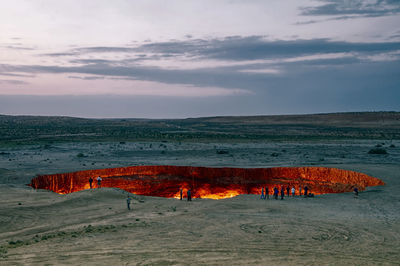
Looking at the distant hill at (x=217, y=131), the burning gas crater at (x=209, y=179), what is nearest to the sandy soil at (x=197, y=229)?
the burning gas crater at (x=209, y=179)

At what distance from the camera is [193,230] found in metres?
16.0

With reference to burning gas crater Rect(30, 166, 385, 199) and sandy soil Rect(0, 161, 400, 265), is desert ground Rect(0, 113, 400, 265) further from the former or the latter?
burning gas crater Rect(30, 166, 385, 199)

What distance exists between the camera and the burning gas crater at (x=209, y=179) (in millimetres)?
34281

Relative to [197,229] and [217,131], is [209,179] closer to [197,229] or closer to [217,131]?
[197,229]

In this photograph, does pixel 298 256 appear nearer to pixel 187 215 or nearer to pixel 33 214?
pixel 187 215

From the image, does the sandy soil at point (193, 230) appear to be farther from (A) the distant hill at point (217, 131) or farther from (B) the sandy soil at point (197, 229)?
(A) the distant hill at point (217, 131)

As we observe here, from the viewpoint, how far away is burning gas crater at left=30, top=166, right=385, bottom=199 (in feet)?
112

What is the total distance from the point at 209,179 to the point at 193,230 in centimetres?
2066

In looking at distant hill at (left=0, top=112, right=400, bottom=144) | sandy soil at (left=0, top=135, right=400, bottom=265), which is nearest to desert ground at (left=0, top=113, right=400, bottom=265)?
sandy soil at (left=0, top=135, right=400, bottom=265)

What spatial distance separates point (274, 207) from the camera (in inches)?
868

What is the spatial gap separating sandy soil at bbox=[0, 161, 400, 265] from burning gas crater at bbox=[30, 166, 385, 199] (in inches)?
369

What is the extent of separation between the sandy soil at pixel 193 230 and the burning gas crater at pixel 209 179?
30.7 ft

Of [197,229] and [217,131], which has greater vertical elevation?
[217,131]

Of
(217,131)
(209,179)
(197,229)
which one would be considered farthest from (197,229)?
(217,131)
